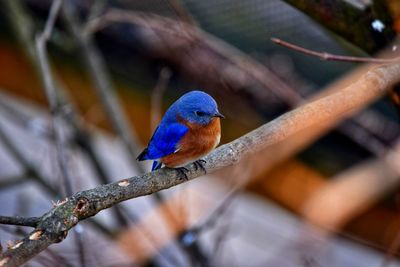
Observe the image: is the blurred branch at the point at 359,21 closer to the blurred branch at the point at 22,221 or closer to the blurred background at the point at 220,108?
the blurred background at the point at 220,108

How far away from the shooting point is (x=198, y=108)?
6.34ft

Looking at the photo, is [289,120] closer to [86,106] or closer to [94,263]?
[94,263]

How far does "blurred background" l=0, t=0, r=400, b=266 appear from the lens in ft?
7.04

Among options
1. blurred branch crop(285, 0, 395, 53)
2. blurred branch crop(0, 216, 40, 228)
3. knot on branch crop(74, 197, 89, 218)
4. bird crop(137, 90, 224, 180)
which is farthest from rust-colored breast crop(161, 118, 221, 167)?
blurred branch crop(0, 216, 40, 228)

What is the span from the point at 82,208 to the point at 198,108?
2.37ft

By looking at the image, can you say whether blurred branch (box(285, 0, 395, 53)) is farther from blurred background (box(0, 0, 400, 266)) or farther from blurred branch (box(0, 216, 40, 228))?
blurred branch (box(0, 216, 40, 228))

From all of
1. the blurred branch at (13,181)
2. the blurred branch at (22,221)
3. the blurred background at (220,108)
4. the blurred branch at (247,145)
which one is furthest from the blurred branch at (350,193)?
the blurred branch at (13,181)

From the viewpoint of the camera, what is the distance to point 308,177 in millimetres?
3027

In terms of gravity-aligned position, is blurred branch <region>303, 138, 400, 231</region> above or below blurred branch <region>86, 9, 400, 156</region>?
below

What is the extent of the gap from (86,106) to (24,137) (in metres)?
0.96

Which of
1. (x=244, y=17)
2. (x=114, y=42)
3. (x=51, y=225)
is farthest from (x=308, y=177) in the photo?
(x=51, y=225)

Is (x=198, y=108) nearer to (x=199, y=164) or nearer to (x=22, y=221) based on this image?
(x=199, y=164)

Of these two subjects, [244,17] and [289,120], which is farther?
[244,17]

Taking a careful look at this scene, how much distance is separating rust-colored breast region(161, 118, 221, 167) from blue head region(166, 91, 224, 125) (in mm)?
18
